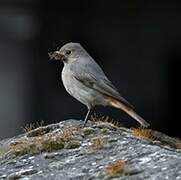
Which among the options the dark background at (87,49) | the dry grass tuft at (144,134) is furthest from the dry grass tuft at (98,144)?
the dark background at (87,49)

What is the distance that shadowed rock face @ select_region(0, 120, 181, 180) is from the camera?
835 centimetres

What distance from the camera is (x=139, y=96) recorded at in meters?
18.6

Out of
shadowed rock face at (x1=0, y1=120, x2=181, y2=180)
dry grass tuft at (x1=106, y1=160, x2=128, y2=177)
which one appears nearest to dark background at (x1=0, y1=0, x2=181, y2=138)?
shadowed rock face at (x1=0, y1=120, x2=181, y2=180)

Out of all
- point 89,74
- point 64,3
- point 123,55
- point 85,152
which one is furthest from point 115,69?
point 85,152

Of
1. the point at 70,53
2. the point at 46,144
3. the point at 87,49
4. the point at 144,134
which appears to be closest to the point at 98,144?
the point at 46,144

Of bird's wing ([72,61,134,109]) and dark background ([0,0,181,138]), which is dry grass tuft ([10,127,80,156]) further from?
dark background ([0,0,181,138])

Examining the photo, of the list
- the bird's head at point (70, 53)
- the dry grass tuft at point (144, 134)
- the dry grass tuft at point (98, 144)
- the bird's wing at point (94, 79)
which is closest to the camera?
the dry grass tuft at point (98, 144)

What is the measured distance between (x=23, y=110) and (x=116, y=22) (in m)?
2.15

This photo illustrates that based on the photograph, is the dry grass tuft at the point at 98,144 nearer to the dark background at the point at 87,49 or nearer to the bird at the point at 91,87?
the bird at the point at 91,87

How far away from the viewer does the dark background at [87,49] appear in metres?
18.2

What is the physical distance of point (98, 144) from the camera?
364 inches

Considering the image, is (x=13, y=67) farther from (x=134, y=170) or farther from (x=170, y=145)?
(x=134, y=170)

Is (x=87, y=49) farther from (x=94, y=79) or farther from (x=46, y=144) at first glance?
(x=46, y=144)

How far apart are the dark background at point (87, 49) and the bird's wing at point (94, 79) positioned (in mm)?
6681
